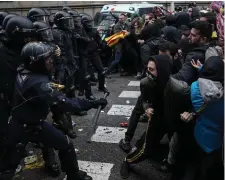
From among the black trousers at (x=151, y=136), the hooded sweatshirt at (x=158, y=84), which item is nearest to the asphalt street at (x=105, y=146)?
the black trousers at (x=151, y=136)

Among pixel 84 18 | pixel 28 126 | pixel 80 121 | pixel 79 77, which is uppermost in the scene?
pixel 84 18

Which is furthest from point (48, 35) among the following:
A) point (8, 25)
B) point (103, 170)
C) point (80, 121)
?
point (103, 170)

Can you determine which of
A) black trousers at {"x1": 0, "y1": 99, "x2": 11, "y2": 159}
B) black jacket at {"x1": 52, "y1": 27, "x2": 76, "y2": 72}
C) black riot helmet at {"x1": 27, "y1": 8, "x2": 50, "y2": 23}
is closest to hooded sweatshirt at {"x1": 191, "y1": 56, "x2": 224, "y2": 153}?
black trousers at {"x1": 0, "y1": 99, "x2": 11, "y2": 159}

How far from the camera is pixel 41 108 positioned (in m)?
3.66

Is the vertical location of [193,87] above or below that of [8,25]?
below

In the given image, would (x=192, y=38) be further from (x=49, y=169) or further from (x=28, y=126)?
(x=49, y=169)

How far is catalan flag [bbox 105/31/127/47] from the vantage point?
1001 centimetres

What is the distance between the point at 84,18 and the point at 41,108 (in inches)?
177

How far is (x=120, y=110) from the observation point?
721cm

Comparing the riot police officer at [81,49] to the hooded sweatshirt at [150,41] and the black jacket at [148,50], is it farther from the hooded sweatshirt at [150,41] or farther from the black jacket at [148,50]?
the black jacket at [148,50]

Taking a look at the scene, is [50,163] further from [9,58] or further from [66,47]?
[66,47]

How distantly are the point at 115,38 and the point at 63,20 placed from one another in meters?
3.59

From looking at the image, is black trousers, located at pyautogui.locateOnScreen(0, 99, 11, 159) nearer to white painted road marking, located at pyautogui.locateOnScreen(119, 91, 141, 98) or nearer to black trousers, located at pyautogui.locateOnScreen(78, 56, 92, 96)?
black trousers, located at pyautogui.locateOnScreen(78, 56, 92, 96)

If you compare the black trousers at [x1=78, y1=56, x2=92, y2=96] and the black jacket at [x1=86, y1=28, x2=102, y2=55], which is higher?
the black jacket at [x1=86, y1=28, x2=102, y2=55]
